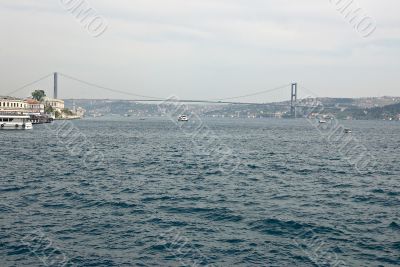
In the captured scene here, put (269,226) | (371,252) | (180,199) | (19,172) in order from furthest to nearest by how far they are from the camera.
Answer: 1. (19,172)
2. (180,199)
3. (269,226)
4. (371,252)

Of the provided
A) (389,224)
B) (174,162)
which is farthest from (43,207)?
(174,162)

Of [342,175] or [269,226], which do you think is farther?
[342,175]

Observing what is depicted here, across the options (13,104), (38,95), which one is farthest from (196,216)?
(38,95)

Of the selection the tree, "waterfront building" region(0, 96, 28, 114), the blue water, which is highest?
the tree

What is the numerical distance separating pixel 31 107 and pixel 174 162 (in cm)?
12145

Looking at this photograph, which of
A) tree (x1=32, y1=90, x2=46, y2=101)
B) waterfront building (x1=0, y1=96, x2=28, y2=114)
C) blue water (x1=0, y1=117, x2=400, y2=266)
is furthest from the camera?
tree (x1=32, y1=90, x2=46, y2=101)

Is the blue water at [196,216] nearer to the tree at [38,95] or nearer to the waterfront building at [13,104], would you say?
the waterfront building at [13,104]

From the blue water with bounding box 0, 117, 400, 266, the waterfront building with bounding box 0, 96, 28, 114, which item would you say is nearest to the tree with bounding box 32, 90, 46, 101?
the waterfront building with bounding box 0, 96, 28, 114

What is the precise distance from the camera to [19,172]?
34750mm

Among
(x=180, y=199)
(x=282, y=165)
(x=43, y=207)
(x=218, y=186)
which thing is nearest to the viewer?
(x=43, y=207)

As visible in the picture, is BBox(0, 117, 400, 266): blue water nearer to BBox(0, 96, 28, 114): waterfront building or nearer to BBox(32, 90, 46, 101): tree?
BBox(0, 96, 28, 114): waterfront building

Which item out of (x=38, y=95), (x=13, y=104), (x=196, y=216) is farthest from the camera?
(x=38, y=95)

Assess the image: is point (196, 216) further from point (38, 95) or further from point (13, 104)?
point (38, 95)

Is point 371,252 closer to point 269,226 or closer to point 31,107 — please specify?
point 269,226
